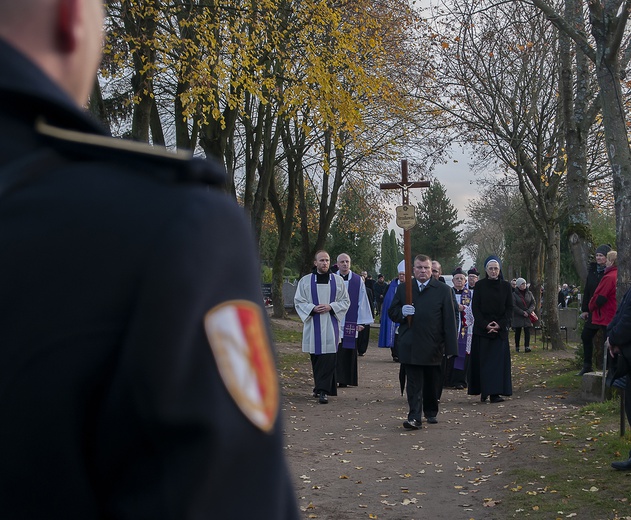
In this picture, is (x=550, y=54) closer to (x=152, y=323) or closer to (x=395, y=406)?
(x=395, y=406)

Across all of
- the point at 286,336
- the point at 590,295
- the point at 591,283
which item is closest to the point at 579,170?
the point at 591,283

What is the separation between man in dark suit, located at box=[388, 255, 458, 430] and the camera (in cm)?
1152

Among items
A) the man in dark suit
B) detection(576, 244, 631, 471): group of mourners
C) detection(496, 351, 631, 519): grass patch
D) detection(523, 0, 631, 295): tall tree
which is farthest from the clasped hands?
detection(523, 0, 631, 295): tall tree

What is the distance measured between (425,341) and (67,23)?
10524mm

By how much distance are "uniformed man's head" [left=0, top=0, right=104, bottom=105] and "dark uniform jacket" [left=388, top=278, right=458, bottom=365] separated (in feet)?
34.2

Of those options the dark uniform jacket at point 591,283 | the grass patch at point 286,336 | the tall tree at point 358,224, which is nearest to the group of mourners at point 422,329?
the dark uniform jacket at point 591,283

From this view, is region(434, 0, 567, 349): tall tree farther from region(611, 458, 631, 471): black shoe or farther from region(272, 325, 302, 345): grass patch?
region(611, 458, 631, 471): black shoe

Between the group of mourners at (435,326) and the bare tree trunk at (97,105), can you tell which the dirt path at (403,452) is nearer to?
A: the group of mourners at (435,326)

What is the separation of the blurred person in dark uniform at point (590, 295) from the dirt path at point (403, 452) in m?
0.99

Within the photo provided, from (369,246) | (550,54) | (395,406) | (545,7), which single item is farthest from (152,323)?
(369,246)

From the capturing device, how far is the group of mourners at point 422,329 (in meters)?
11.6

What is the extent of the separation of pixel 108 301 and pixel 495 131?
74.7 feet

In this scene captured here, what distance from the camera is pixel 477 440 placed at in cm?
1091

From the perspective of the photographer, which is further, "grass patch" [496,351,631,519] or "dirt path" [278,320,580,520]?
"dirt path" [278,320,580,520]
